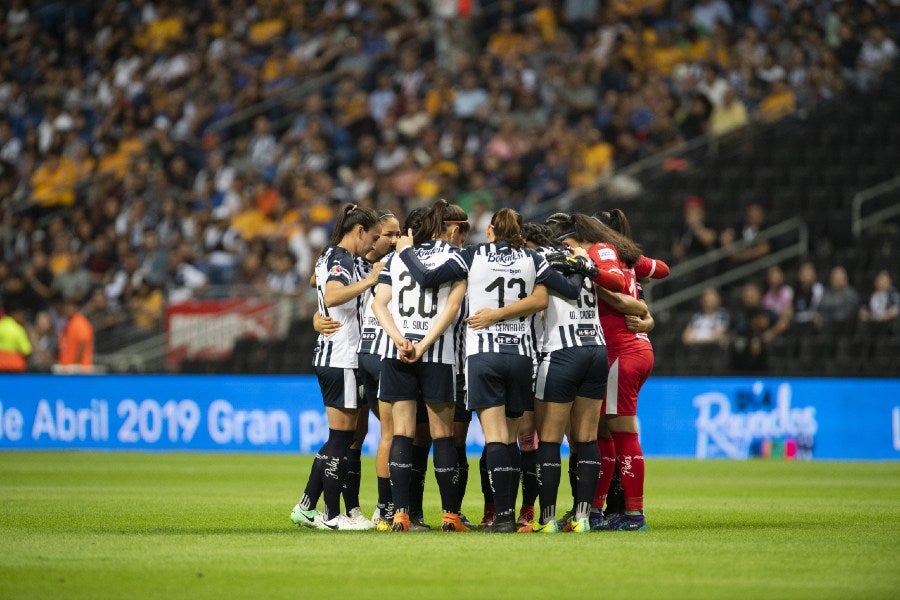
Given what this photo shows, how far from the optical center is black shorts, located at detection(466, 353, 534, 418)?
988 cm

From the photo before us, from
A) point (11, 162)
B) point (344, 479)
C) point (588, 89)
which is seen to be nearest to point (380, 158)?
point (588, 89)

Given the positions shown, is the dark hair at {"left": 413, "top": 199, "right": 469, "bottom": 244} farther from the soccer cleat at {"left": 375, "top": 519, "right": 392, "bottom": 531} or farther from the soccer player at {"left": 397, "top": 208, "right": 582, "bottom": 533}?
the soccer cleat at {"left": 375, "top": 519, "right": 392, "bottom": 531}

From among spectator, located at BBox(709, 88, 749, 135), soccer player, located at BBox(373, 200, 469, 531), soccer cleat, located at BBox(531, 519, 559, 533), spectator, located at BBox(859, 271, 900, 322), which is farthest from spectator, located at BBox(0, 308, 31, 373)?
soccer cleat, located at BBox(531, 519, 559, 533)

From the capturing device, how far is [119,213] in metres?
27.2

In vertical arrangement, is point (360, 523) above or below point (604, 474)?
below

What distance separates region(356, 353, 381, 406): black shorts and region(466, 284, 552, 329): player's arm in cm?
74

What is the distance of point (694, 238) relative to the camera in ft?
73.2

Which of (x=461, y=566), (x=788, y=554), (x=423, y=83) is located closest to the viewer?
(x=461, y=566)

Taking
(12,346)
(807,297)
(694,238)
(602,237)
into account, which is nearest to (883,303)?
(807,297)

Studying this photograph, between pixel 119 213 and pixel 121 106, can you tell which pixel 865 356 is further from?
pixel 121 106

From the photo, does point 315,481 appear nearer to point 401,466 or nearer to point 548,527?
point 401,466

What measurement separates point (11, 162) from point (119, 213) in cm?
340

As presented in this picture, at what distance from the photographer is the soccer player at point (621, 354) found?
34.0 feet

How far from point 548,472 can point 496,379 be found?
725mm
